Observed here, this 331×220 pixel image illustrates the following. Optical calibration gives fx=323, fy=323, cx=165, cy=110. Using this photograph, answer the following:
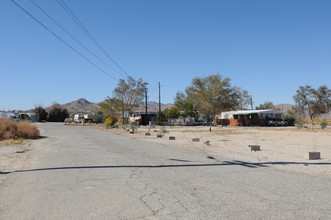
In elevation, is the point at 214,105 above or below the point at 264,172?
above

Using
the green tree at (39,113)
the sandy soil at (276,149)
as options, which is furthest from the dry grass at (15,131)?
the green tree at (39,113)

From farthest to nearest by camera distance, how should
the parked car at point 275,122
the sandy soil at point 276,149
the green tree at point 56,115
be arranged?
the green tree at point 56,115 < the parked car at point 275,122 < the sandy soil at point 276,149

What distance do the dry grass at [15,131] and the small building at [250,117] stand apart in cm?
4231

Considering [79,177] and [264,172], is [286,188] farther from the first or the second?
[79,177]

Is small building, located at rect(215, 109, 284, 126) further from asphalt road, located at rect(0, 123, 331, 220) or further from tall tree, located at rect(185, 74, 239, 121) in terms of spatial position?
asphalt road, located at rect(0, 123, 331, 220)

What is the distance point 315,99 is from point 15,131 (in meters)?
72.8

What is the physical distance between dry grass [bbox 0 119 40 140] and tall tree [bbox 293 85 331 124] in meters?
66.9

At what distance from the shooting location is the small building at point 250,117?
60.3 meters

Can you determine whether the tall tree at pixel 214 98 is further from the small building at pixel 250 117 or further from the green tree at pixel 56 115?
the green tree at pixel 56 115

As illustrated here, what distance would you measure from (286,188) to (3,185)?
6497 millimetres

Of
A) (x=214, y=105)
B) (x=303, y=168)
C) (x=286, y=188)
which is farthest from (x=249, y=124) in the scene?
(x=286, y=188)

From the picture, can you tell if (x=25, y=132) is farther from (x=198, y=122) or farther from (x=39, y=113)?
(x=39, y=113)

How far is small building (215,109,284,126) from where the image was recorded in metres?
60.3

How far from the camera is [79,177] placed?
8.23m
